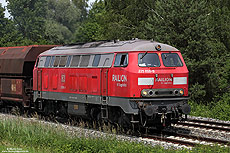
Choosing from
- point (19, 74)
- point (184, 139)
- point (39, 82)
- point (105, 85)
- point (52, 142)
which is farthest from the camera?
point (19, 74)

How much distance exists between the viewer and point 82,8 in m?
110

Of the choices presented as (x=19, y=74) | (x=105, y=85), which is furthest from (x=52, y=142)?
(x=19, y=74)

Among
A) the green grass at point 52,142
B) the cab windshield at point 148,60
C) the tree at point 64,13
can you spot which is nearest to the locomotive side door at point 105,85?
the cab windshield at point 148,60

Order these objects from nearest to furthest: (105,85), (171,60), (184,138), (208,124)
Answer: (184,138)
(171,60)
(105,85)
(208,124)

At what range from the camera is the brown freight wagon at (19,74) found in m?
22.0

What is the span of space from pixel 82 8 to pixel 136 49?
9730 centimetres

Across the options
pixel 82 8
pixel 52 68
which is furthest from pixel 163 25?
pixel 82 8

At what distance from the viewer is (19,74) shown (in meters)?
22.3

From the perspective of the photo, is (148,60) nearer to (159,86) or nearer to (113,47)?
(159,86)

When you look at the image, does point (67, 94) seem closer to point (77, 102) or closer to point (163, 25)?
point (77, 102)

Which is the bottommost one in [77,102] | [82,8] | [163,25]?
[77,102]

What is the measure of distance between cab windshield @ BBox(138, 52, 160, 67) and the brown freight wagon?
28.6ft

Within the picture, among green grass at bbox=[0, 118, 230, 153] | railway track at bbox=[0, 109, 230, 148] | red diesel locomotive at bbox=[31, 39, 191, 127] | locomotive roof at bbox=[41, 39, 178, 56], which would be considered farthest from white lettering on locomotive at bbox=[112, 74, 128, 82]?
green grass at bbox=[0, 118, 230, 153]

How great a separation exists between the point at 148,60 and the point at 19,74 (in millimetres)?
9765
